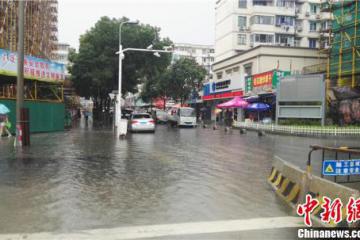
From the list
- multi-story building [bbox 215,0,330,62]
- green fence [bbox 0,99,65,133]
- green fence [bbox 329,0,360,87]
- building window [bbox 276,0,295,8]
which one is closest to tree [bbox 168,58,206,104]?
multi-story building [bbox 215,0,330,62]

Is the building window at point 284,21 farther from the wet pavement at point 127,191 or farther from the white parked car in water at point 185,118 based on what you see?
the wet pavement at point 127,191

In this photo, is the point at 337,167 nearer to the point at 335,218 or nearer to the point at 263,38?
the point at 335,218

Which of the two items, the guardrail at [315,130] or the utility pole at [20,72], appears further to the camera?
the guardrail at [315,130]

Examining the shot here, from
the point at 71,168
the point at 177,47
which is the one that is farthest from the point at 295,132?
the point at 177,47

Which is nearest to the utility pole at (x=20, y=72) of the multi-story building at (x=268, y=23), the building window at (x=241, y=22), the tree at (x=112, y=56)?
the tree at (x=112, y=56)

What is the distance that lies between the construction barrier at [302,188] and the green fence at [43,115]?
65.9 feet

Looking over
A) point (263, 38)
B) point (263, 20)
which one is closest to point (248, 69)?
point (263, 38)

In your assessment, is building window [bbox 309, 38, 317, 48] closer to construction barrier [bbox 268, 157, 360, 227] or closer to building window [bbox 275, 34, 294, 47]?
building window [bbox 275, 34, 294, 47]

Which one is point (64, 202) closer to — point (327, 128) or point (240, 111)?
point (327, 128)

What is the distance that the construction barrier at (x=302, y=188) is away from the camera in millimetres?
5477

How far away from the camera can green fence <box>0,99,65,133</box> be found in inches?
974

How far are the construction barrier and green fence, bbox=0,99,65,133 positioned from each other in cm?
2008

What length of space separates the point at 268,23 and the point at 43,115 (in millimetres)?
38738

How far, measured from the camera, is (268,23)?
55.8m
